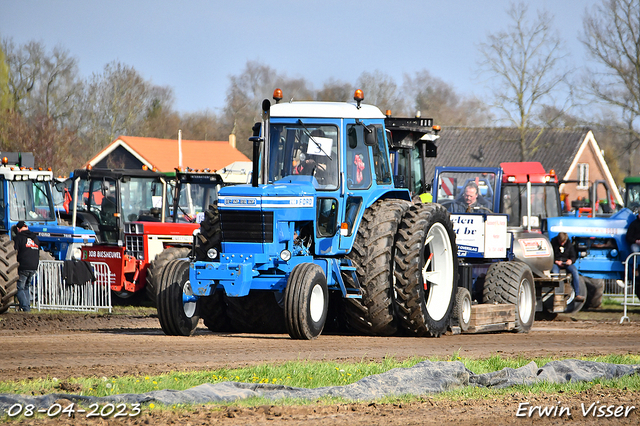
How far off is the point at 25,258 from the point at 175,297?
6.80 m

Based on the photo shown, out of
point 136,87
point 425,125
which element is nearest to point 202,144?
point 136,87

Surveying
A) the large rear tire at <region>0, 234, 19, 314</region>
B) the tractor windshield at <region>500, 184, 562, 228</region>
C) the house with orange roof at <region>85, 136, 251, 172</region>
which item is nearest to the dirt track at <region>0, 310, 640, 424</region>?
the large rear tire at <region>0, 234, 19, 314</region>

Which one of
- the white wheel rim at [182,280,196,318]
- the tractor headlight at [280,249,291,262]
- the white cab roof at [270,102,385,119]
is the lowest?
the white wheel rim at [182,280,196,318]

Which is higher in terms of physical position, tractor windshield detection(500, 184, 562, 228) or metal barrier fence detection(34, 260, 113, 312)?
tractor windshield detection(500, 184, 562, 228)

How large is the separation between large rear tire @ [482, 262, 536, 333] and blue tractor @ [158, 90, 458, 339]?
7.40 ft

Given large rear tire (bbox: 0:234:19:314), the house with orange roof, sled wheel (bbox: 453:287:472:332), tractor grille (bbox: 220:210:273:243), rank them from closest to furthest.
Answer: tractor grille (bbox: 220:210:273:243) < sled wheel (bbox: 453:287:472:332) < large rear tire (bbox: 0:234:19:314) < the house with orange roof

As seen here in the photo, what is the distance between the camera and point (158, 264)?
52.9ft

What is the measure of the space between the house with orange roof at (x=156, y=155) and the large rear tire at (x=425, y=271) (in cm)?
3812

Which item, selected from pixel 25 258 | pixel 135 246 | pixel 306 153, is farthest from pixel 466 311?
pixel 25 258

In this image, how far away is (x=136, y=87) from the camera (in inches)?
2245

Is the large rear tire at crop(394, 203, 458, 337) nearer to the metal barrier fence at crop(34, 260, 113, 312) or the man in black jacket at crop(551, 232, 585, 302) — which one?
the man in black jacket at crop(551, 232, 585, 302)

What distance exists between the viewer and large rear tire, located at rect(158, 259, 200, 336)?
963cm

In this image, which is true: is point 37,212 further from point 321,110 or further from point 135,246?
point 321,110

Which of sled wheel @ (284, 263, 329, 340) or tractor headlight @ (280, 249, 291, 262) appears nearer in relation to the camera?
sled wheel @ (284, 263, 329, 340)
